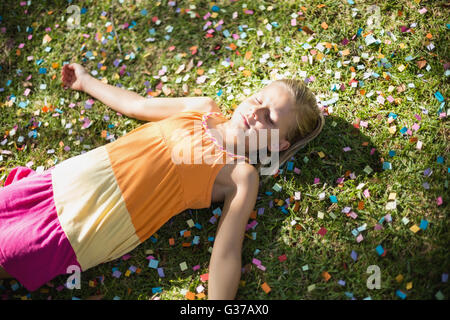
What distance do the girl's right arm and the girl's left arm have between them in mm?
704

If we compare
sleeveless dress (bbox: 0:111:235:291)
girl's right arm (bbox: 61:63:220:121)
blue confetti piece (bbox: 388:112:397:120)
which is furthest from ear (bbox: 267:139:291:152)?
blue confetti piece (bbox: 388:112:397:120)

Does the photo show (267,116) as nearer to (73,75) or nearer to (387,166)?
(387,166)

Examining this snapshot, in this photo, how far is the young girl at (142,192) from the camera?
2543 millimetres

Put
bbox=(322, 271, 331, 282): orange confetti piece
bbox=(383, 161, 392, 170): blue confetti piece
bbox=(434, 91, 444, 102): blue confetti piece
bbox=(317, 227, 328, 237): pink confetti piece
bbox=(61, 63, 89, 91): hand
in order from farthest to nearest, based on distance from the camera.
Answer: bbox=(61, 63, 89, 91): hand
bbox=(434, 91, 444, 102): blue confetti piece
bbox=(383, 161, 392, 170): blue confetti piece
bbox=(317, 227, 328, 237): pink confetti piece
bbox=(322, 271, 331, 282): orange confetti piece

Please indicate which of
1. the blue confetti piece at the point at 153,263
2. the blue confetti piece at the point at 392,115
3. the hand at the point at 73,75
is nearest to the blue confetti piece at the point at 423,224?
the blue confetti piece at the point at 392,115

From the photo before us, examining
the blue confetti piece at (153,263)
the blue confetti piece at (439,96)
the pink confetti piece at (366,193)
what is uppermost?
the blue confetti piece at (439,96)

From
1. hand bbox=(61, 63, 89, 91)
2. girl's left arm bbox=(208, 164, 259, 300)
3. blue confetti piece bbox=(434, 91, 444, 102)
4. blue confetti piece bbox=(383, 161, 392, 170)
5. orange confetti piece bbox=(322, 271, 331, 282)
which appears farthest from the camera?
hand bbox=(61, 63, 89, 91)

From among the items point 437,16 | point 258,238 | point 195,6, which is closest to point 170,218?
point 258,238

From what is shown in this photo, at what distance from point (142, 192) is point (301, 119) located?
1197 millimetres

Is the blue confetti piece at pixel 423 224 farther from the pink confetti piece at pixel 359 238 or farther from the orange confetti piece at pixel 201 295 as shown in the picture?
the orange confetti piece at pixel 201 295

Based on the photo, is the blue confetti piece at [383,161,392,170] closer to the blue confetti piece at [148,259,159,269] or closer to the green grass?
the green grass

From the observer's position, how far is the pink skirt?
8.26ft

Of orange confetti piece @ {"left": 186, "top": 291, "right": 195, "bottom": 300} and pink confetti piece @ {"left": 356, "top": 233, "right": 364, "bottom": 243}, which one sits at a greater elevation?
pink confetti piece @ {"left": 356, "top": 233, "right": 364, "bottom": 243}

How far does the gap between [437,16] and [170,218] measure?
2.69 meters
